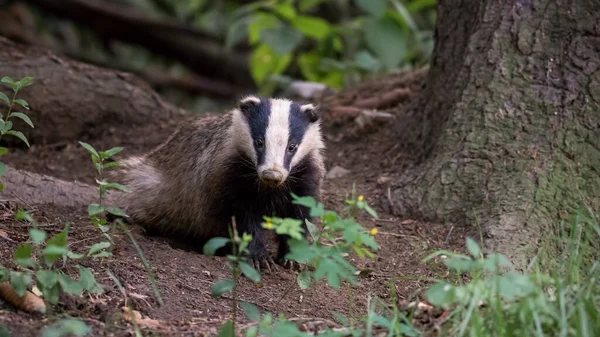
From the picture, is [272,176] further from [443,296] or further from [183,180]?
[443,296]

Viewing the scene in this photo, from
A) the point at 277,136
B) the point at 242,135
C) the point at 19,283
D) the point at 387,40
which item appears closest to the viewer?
the point at 19,283

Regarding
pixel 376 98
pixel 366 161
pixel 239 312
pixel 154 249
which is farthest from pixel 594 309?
pixel 376 98

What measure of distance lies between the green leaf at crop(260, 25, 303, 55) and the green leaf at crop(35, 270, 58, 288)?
519cm

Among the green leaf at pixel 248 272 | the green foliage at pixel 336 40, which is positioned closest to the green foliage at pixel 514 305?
the green leaf at pixel 248 272

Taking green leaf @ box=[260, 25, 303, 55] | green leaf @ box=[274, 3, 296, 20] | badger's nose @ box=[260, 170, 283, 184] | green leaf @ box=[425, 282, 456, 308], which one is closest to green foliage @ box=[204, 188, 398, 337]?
green leaf @ box=[425, 282, 456, 308]

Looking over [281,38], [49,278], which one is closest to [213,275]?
[49,278]

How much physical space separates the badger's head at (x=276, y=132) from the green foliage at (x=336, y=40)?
2.99 m

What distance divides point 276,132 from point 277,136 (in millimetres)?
32

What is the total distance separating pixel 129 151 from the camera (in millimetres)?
6766

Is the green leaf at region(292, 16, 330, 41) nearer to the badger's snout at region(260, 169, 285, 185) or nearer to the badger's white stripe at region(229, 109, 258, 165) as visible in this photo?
the badger's white stripe at region(229, 109, 258, 165)

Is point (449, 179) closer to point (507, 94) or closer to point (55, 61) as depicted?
point (507, 94)

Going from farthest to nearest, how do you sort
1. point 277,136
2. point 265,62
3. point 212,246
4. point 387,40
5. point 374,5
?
point 265,62 < point 387,40 < point 374,5 < point 277,136 < point 212,246

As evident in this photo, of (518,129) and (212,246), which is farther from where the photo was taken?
(518,129)

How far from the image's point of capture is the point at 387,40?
776 centimetres
